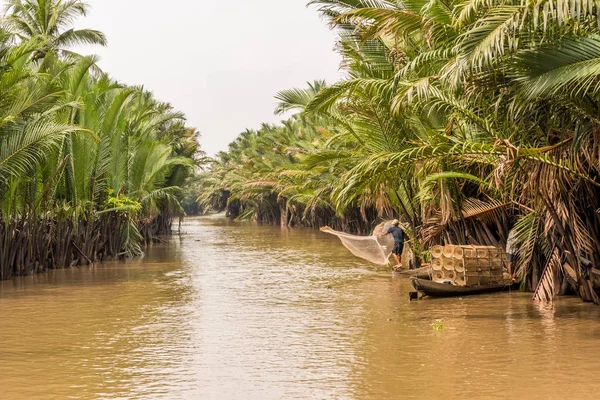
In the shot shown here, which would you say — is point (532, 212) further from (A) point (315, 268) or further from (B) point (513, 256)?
(A) point (315, 268)

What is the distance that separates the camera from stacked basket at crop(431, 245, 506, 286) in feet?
43.1

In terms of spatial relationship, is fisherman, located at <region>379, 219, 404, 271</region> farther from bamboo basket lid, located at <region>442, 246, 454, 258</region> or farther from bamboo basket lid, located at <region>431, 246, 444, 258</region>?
bamboo basket lid, located at <region>442, 246, 454, 258</region>

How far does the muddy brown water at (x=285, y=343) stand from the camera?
767cm

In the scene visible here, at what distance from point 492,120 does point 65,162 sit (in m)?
11.5

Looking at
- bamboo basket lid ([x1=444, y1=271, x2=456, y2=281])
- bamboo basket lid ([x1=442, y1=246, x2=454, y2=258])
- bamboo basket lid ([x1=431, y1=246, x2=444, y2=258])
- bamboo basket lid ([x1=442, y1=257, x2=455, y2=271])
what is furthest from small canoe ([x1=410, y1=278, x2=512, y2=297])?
bamboo basket lid ([x1=431, y1=246, x2=444, y2=258])

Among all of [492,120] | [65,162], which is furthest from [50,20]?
[492,120]

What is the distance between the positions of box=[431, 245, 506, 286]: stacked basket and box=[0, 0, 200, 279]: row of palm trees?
288 inches

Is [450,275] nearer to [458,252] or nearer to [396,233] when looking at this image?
[458,252]

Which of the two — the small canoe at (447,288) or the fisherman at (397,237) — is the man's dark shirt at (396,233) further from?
the small canoe at (447,288)

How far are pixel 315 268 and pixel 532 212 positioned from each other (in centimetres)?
865

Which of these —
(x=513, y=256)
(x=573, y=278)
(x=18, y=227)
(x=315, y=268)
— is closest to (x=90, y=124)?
(x=18, y=227)

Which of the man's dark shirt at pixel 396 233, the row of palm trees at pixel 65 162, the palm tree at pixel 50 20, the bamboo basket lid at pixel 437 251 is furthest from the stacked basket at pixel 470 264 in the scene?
the palm tree at pixel 50 20

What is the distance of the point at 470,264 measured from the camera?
13258mm

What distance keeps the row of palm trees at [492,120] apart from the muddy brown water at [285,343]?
1.18 m
